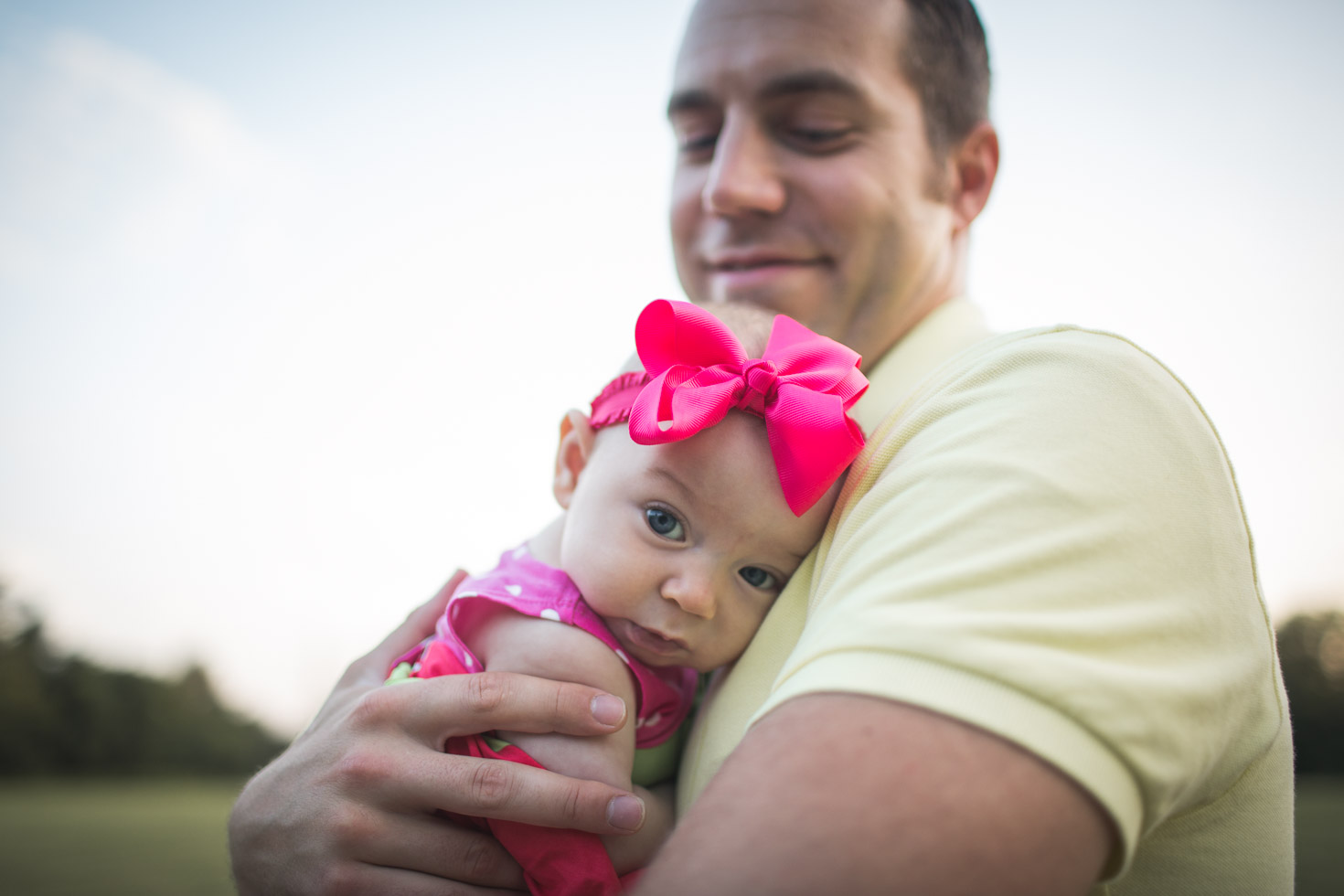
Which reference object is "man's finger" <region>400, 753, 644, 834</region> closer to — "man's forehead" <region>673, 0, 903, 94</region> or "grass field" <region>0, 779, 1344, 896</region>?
"man's forehead" <region>673, 0, 903, 94</region>

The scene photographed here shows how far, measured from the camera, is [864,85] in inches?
87.4

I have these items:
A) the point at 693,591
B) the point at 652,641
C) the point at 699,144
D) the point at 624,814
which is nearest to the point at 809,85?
the point at 699,144

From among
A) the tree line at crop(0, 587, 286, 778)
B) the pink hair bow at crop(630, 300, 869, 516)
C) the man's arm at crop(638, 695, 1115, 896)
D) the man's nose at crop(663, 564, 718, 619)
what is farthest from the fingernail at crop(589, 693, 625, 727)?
the tree line at crop(0, 587, 286, 778)

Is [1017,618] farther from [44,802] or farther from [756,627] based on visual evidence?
[44,802]

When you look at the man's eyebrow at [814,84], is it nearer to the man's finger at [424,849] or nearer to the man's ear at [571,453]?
the man's ear at [571,453]

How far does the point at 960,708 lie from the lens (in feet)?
2.82

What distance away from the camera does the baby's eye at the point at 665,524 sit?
1.70 m

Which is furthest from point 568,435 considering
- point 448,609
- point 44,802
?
point 44,802

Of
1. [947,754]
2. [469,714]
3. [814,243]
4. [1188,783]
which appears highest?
[814,243]

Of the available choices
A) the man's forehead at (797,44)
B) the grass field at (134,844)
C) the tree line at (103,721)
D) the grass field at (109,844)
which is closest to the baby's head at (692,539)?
the man's forehead at (797,44)

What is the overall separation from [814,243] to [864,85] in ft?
1.51

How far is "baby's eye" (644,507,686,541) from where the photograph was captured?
1700 mm

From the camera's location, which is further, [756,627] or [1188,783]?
[756,627]

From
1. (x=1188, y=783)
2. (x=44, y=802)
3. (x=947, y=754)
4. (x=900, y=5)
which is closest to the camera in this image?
(x=947, y=754)
